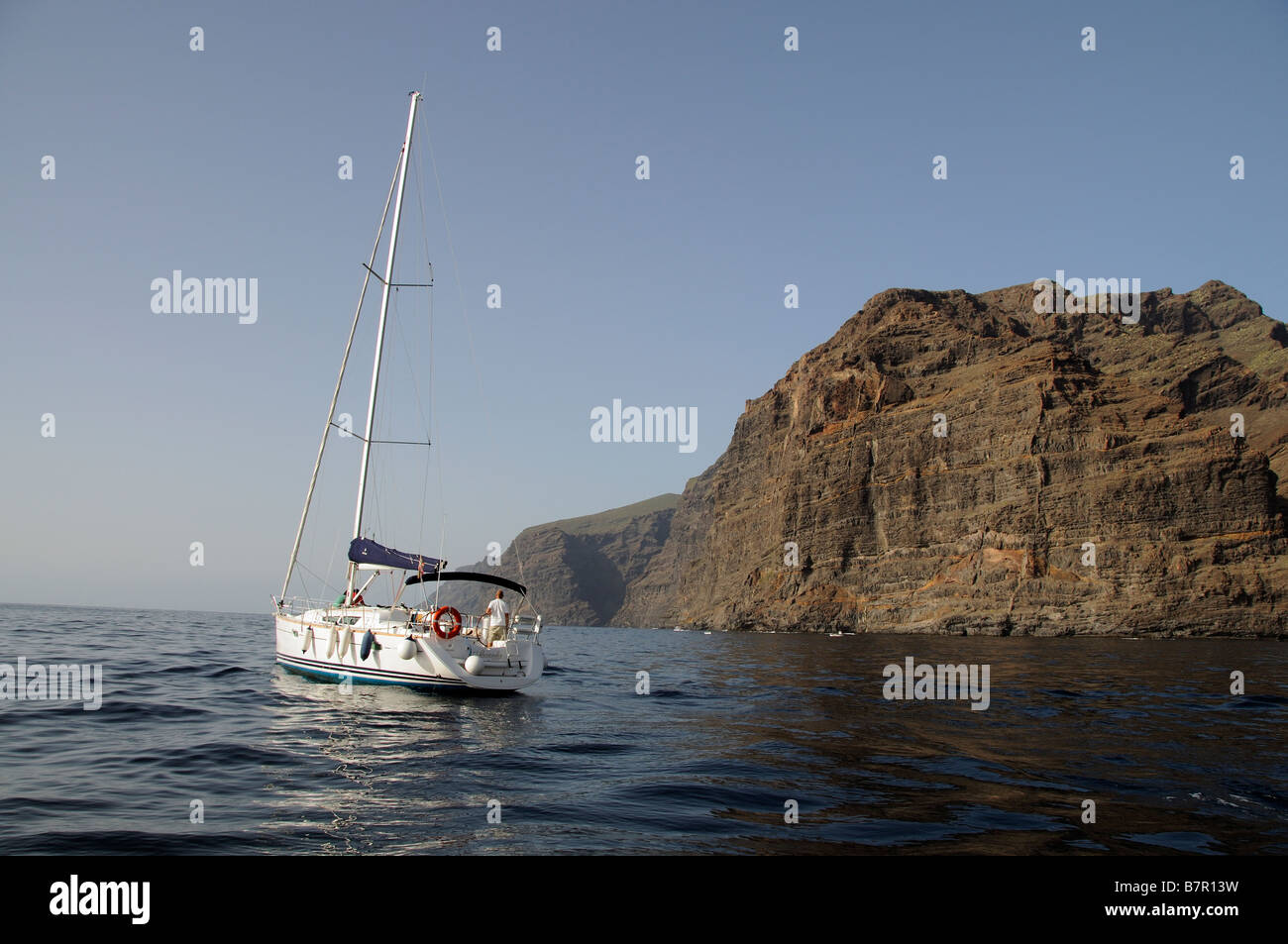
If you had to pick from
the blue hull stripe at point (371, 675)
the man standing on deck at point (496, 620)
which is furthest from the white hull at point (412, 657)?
the man standing on deck at point (496, 620)

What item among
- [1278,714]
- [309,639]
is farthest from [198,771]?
[1278,714]

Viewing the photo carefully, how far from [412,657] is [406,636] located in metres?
0.70

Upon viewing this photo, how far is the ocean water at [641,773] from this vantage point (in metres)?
8.63

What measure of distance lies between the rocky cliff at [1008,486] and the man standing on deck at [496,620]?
7893 centimetres

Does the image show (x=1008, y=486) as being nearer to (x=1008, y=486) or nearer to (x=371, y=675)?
(x=1008, y=486)

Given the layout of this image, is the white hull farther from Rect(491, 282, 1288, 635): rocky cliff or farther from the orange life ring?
Rect(491, 282, 1288, 635): rocky cliff

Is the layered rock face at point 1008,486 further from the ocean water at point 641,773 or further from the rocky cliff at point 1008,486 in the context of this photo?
the ocean water at point 641,773

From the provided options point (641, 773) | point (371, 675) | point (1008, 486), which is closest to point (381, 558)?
point (371, 675)

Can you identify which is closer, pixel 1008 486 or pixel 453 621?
pixel 453 621

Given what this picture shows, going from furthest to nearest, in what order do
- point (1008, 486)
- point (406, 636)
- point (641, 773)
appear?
point (1008, 486)
point (406, 636)
point (641, 773)

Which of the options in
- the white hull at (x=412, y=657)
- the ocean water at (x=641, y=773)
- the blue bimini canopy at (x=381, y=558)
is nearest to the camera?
the ocean water at (x=641, y=773)

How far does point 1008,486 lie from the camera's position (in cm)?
9462
